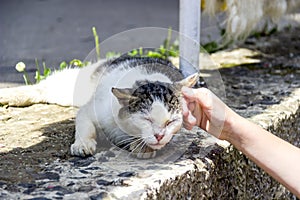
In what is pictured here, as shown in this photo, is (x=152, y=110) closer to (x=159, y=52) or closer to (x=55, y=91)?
(x=55, y=91)

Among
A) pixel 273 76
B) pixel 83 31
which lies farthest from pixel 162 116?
pixel 83 31

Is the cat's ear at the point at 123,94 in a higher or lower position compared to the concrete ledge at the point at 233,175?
higher

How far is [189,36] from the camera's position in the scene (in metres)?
2.42

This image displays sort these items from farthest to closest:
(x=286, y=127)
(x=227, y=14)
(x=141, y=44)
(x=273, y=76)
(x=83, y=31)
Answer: (x=83, y=31), (x=141, y=44), (x=227, y=14), (x=273, y=76), (x=286, y=127)

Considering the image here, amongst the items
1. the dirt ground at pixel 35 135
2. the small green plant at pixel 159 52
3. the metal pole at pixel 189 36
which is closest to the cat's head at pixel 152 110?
the dirt ground at pixel 35 135

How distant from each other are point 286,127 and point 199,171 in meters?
0.62

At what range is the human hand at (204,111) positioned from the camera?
1.64m

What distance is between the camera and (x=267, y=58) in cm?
312

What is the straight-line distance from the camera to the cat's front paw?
5.76 ft

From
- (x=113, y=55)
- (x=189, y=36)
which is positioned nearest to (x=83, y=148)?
(x=189, y=36)

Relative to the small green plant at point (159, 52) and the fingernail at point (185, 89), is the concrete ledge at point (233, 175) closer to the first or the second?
the fingernail at point (185, 89)

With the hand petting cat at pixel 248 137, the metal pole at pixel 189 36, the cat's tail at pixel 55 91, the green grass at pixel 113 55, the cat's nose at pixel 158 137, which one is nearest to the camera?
the cat's nose at pixel 158 137

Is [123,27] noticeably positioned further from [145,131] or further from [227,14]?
[145,131]

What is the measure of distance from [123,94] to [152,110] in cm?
10
